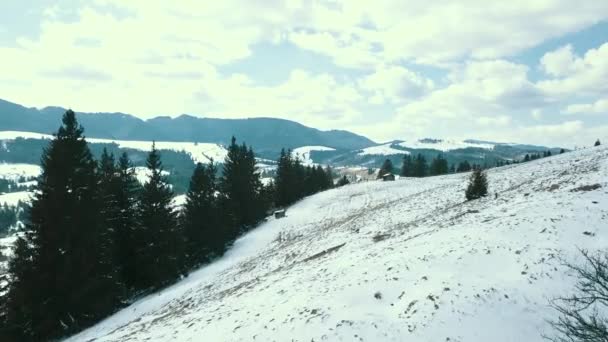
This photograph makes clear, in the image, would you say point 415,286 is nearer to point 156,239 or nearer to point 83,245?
point 83,245

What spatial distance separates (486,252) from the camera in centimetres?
1767

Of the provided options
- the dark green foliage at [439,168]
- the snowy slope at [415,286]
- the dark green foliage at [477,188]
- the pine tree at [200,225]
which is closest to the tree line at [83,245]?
the pine tree at [200,225]

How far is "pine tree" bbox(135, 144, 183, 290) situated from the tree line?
0.08m

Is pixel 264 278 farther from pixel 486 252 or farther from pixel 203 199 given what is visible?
pixel 203 199

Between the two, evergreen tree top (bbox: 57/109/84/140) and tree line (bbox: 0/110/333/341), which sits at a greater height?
evergreen tree top (bbox: 57/109/84/140)

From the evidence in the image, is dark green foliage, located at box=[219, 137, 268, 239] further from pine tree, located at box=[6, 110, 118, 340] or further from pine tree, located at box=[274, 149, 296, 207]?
pine tree, located at box=[6, 110, 118, 340]

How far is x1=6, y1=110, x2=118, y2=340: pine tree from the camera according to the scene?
24.0 m

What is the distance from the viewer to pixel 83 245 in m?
25.6

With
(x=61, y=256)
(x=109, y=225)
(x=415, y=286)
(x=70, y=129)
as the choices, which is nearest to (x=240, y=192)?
(x=109, y=225)

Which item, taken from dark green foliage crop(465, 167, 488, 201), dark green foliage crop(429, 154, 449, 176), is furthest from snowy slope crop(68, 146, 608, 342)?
dark green foliage crop(429, 154, 449, 176)

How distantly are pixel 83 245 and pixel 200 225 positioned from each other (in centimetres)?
1836

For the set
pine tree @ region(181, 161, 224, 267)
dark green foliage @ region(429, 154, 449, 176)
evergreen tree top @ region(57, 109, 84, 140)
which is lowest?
pine tree @ region(181, 161, 224, 267)

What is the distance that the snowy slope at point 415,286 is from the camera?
44.4ft

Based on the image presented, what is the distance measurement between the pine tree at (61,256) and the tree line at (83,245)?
0.05 metres
